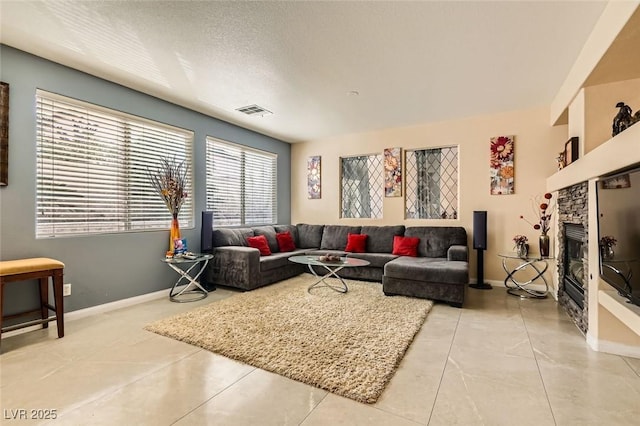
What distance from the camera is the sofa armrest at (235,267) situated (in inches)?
152

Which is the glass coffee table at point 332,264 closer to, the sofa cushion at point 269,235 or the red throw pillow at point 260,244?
the red throw pillow at point 260,244

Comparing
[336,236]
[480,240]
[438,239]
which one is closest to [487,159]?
[480,240]

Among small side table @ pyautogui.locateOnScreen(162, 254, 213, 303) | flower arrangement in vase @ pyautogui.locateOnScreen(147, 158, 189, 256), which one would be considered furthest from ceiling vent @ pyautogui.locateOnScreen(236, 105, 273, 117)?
small side table @ pyautogui.locateOnScreen(162, 254, 213, 303)

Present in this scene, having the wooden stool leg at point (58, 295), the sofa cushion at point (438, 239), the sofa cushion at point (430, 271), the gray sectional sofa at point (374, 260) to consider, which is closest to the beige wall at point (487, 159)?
the sofa cushion at point (438, 239)

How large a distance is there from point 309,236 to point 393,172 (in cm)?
191

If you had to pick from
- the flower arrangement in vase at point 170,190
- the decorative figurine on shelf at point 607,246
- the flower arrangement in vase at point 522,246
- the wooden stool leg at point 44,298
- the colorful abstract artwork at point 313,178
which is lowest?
the wooden stool leg at point 44,298

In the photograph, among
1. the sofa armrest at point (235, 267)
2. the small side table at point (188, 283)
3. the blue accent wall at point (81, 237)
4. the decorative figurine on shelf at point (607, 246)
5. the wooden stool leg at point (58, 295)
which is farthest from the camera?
the sofa armrest at point (235, 267)

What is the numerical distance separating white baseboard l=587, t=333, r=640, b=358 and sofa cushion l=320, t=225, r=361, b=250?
333 cm

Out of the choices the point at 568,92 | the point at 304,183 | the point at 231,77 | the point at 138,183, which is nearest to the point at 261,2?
the point at 231,77

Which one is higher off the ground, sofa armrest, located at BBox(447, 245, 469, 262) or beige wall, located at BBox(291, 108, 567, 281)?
beige wall, located at BBox(291, 108, 567, 281)

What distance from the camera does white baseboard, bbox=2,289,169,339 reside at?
2645 millimetres

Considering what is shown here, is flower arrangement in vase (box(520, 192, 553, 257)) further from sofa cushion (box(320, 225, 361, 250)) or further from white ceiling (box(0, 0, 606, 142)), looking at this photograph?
sofa cushion (box(320, 225, 361, 250))

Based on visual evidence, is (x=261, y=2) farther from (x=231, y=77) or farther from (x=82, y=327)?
(x=82, y=327)

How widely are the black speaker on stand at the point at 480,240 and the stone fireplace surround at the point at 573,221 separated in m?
0.81
